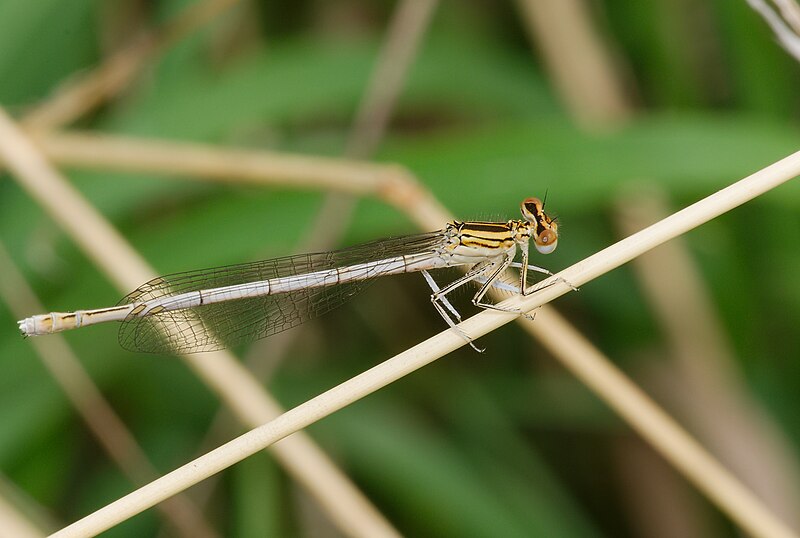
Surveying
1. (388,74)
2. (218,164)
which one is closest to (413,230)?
(388,74)

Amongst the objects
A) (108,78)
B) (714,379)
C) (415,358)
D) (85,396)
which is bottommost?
(415,358)

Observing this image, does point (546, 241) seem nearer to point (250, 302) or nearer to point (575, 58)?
point (250, 302)

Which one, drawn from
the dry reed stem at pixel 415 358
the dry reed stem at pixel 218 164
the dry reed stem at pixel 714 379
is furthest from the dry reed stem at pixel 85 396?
the dry reed stem at pixel 714 379

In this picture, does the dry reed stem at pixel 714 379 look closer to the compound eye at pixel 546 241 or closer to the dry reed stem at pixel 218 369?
the compound eye at pixel 546 241

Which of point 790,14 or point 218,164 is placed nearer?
point 790,14

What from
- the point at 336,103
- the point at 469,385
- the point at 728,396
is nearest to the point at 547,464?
the point at 469,385

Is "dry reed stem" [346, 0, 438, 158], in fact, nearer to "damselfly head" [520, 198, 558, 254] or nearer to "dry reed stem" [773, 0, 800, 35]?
"damselfly head" [520, 198, 558, 254]

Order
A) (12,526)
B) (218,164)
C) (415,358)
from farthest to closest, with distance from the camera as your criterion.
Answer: (218,164)
(12,526)
(415,358)
